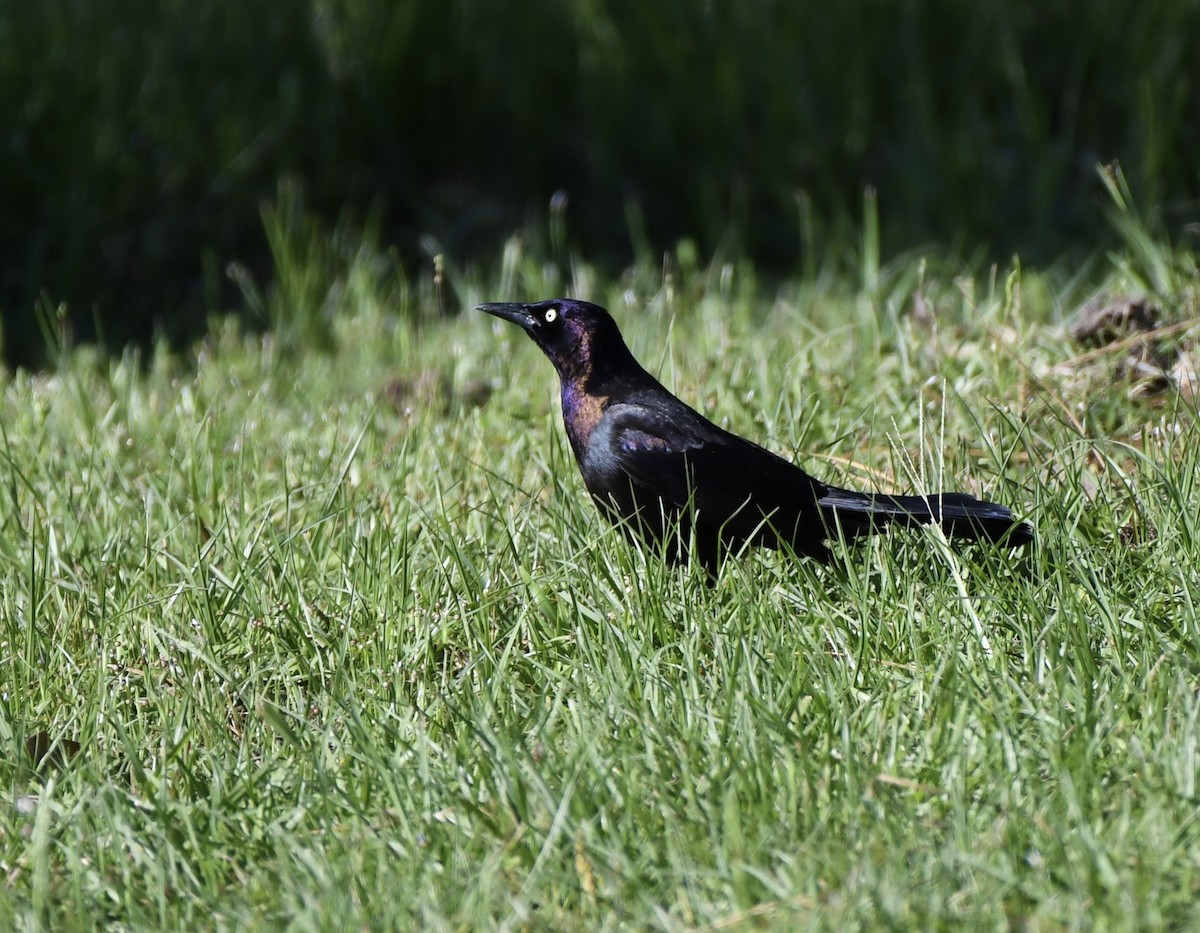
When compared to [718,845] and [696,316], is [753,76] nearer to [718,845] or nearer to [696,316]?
[696,316]

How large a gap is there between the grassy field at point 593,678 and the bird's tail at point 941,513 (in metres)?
0.07

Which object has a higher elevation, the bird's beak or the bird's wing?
the bird's beak

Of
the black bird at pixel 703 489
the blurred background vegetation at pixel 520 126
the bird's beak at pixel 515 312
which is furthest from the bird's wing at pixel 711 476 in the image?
the blurred background vegetation at pixel 520 126

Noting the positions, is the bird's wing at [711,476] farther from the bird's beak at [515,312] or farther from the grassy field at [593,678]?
the bird's beak at [515,312]

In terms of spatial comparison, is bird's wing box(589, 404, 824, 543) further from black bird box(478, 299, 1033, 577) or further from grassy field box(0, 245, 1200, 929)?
grassy field box(0, 245, 1200, 929)

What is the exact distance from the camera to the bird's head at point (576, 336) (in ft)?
11.0

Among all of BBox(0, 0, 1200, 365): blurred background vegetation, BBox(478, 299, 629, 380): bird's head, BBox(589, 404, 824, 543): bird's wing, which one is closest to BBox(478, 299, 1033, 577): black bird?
BBox(589, 404, 824, 543): bird's wing

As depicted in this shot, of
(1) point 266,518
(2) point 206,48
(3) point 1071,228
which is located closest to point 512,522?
(1) point 266,518

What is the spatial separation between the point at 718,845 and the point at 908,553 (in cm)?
100

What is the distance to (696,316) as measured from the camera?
16.1 ft

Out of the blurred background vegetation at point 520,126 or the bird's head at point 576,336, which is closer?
the bird's head at point 576,336

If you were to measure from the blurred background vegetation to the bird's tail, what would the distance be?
2923mm

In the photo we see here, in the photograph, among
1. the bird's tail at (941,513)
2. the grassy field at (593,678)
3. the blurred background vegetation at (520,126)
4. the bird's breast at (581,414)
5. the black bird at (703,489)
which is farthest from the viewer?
the blurred background vegetation at (520,126)

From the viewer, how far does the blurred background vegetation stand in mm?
6102
